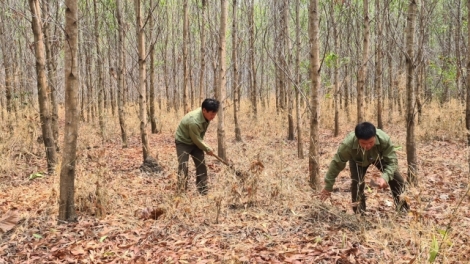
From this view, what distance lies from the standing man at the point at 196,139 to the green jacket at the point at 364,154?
5.24 feet

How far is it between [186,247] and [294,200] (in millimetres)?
1549

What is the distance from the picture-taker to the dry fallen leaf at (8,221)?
3.50 metres

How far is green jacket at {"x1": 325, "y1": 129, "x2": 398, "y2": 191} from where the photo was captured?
12.2 ft

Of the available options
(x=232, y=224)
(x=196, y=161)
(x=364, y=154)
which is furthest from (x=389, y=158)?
(x=196, y=161)

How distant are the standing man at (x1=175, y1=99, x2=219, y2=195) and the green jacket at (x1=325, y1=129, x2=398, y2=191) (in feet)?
5.24

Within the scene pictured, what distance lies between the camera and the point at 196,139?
4730mm

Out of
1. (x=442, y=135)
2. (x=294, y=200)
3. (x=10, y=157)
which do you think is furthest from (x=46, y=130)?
(x=442, y=135)

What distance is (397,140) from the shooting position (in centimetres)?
843

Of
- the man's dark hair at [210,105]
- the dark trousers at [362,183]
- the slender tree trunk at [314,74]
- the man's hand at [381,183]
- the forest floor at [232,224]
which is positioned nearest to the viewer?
the forest floor at [232,224]

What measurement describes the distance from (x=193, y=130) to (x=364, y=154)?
2087 mm

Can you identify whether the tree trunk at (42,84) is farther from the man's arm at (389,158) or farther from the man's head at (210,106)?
the man's arm at (389,158)

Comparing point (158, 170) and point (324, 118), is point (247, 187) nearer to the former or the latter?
point (158, 170)

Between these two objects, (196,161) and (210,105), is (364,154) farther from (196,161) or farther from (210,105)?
(196,161)

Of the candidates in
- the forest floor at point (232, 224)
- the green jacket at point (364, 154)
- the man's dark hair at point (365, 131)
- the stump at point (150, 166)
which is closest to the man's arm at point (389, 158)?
the green jacket at point (364, 154)
